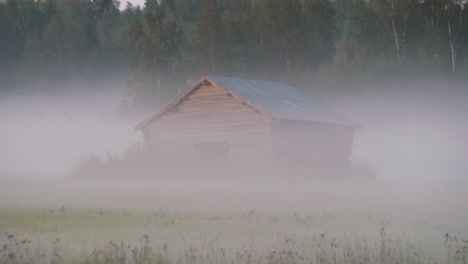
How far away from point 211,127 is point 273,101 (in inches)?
145

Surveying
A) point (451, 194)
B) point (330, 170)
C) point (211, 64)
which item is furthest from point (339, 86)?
point (451, 194)

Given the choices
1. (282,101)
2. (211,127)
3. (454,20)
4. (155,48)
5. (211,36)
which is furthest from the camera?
(155,48)

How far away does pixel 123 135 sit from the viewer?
79.4 m

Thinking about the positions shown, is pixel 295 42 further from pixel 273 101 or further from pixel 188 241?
pixel 188 241

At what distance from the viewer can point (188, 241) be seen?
53.9 feet

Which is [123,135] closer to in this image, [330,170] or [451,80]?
[451,80]

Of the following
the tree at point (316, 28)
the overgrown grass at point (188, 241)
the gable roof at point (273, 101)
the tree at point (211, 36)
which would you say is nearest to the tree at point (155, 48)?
the tree at point (211, 36)

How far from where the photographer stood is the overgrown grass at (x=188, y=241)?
45.6 feet

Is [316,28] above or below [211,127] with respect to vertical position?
above

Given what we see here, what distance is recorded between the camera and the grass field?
1430 centimetres

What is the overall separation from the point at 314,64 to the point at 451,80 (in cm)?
1523

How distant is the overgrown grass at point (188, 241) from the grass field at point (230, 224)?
1.1 inches

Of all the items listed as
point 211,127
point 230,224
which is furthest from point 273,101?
point 230,224

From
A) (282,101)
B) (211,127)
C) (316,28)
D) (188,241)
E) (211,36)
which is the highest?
(316,28)
